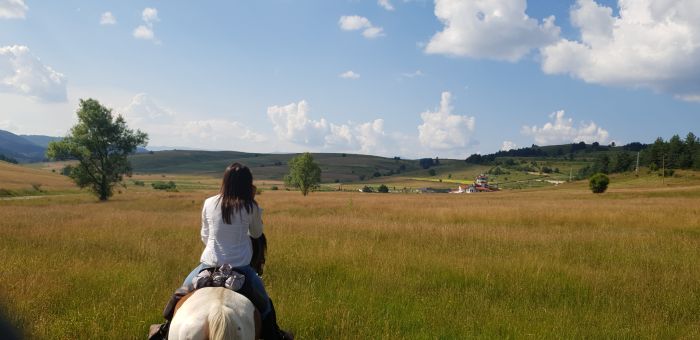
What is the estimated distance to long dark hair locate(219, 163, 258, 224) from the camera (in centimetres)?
507

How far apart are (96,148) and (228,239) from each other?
4746 centimetres

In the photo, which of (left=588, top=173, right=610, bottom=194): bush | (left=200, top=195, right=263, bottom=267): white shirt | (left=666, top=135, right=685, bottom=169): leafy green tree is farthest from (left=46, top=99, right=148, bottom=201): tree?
(left=666, top=135, right=685, bottom=169): leafy green tree

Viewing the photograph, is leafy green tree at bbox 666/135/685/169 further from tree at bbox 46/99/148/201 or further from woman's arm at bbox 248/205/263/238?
woman's arm at bbox 248/205/263/238

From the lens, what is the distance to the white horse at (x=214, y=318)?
375 cm

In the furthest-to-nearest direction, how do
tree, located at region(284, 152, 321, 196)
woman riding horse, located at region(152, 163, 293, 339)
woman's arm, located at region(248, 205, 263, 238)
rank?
tree, located at region(284, 152, 321, 196), woman's arm, located at region(248, 205, 263, 238), woman riding horse, located at region(152, 163, 293, 339)

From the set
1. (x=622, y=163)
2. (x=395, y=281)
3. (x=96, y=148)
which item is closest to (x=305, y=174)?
(x=96, y=148)

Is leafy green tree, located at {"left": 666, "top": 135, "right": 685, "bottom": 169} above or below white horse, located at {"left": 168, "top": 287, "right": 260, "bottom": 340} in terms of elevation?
above

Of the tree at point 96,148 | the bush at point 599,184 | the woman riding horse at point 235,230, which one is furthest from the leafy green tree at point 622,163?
the woman riding horse at point 235,230

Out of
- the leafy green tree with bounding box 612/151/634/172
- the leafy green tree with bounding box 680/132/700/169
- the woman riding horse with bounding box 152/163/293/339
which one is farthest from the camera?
the leafy green tree with bounding box 612/151/634/172

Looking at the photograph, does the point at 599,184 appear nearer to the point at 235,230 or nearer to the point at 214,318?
the point at 235,230

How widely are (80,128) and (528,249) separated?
46.2m

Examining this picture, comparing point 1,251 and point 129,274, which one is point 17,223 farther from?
point 129,274

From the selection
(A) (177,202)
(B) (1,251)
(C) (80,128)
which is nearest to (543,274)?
(B) (1,251)

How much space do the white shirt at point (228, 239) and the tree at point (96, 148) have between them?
4657 cm
